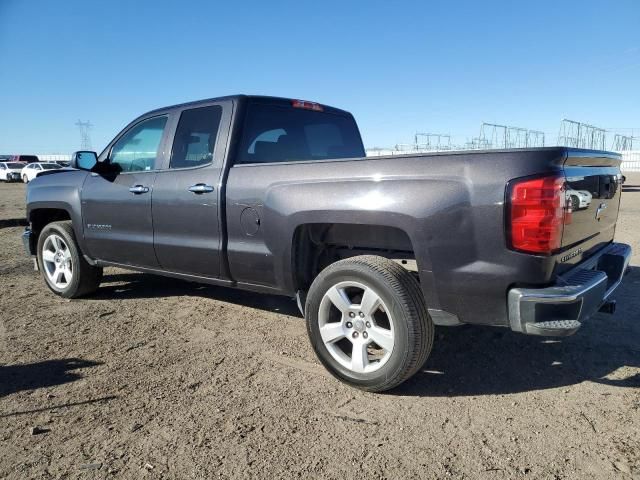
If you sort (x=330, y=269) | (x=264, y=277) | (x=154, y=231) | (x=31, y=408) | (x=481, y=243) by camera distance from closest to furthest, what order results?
1. (x=481, y=243)
2. (x=31, y=408)
3. (x=330, y=269)
4. (x=264, y=277)
5. (x=154, y=231)

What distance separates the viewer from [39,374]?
10.5ft

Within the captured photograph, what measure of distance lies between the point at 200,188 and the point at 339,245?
46.9 inches

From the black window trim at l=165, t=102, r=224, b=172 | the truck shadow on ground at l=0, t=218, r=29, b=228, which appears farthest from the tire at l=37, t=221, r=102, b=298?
the truck shadow on ground at l=0, t=218, r=29, b=228

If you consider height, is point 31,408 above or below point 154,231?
below

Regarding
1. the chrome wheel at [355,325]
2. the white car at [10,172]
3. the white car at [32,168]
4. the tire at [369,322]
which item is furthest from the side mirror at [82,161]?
the white car at [10,172]

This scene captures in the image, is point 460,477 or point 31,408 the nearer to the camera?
A: point 460,477

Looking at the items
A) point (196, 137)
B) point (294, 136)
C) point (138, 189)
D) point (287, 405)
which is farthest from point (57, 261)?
point (287, 405)

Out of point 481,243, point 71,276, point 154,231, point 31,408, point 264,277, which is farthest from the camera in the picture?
point 71,276

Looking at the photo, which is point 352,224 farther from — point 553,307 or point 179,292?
point 179,292

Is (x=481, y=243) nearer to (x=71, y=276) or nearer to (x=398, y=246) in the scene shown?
(x=398, y=246)

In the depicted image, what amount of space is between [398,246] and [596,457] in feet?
5.04

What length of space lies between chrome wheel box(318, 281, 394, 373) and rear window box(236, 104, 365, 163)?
4.64 feet

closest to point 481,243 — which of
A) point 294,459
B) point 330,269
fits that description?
point 330,269

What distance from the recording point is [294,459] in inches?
89.1
